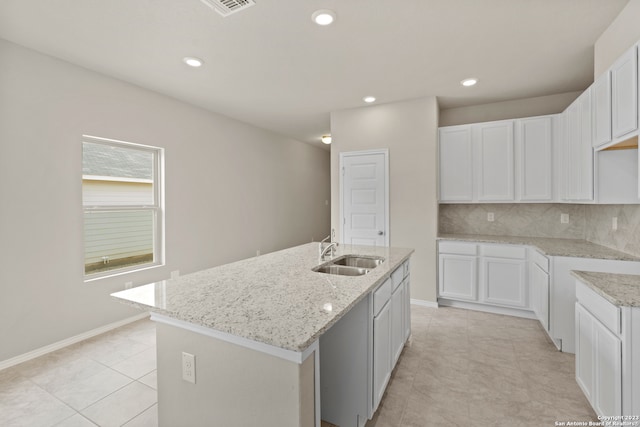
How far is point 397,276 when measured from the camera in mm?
2314

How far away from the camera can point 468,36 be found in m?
2.48

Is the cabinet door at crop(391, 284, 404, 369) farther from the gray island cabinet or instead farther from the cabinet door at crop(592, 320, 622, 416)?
the cabinet door at crop(592, 320, 622, 416)

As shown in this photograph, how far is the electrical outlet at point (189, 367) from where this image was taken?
A: 1.39 m

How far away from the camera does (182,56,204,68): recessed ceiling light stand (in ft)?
9.22

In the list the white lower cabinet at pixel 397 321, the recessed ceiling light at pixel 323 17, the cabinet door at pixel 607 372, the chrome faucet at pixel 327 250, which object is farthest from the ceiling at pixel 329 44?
the cabinet door at pixel 607 372

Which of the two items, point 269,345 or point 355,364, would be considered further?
point 355,364

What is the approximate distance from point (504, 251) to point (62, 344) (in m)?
4.79

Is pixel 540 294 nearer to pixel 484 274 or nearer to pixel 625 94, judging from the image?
pixel 484 274

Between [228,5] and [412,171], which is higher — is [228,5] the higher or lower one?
the higher one

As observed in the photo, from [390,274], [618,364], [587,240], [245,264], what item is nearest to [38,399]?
[245,264]

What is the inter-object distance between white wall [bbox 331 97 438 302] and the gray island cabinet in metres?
2.01

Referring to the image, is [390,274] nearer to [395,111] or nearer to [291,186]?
[395,111]

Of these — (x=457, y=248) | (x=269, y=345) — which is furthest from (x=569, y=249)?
(x=269, y=345)

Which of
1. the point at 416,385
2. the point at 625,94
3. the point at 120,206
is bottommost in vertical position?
the point at 416,385
